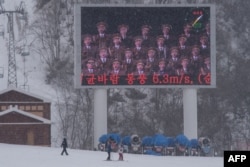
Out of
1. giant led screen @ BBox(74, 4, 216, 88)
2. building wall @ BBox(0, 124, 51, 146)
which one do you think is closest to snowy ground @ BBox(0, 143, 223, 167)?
giant led screen @ BBox(74, 4, 216, 88)

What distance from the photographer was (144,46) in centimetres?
4475

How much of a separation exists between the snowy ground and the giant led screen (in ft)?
16.8

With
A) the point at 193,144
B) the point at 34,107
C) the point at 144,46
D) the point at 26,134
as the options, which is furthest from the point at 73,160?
the point at 34,107

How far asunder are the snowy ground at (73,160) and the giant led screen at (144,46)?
5.13 metres

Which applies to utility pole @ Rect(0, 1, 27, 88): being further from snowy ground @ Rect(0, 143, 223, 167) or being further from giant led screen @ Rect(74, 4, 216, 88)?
snowy ground @ Rect(0, 143, 223, 167)

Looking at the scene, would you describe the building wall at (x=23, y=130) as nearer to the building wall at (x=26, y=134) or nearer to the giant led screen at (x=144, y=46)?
the building wall at (x=26, y=134)

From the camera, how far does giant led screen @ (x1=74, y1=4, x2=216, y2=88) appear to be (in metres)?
44.3

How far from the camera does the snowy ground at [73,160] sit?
3369 centimetres

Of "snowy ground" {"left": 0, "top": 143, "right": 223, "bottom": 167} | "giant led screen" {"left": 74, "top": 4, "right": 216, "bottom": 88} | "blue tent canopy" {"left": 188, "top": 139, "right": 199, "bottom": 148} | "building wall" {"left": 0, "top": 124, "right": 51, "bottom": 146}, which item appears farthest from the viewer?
"building wall" {"left": 0, "top": 124, "right": 51, "bottom": 146}

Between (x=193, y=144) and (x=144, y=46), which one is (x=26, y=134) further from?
(x=193, y=144)

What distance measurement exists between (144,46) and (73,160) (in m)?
10.7

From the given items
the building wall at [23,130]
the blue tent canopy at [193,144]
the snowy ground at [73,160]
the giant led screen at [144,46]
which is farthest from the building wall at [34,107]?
the blue tent canopy at [193,144]

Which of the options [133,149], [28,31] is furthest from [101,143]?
[28,31]

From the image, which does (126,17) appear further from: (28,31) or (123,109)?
(28,31)
